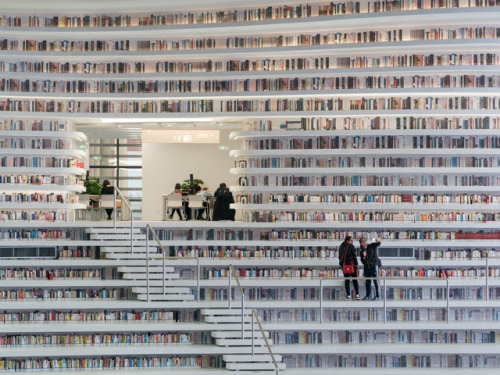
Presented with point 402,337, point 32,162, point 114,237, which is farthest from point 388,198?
point 32,162

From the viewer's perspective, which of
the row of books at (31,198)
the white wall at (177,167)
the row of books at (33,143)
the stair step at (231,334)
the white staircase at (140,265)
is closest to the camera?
the stair step at (231,334)

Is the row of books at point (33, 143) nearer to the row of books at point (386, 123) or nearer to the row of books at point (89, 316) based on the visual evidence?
the row of books at point (89, 316)

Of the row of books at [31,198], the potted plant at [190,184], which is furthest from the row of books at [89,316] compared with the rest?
the potted plant at [190,184]

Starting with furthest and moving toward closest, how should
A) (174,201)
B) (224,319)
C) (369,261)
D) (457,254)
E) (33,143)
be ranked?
(174,201), (33,143), (457,254), (369,261), (224,319)

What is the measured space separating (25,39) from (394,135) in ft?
21.8

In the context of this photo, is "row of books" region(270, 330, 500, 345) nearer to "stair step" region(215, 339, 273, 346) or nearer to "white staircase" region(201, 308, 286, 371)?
"white staircase" region(201, 308, 286, 371)

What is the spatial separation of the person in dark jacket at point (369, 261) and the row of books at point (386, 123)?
2.18 meters

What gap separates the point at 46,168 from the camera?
15.2 metres

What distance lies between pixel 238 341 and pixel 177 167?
732 centimetres

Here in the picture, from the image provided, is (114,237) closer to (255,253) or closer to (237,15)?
(255,253)

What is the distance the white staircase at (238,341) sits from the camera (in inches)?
503

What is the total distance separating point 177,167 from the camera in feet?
64.8

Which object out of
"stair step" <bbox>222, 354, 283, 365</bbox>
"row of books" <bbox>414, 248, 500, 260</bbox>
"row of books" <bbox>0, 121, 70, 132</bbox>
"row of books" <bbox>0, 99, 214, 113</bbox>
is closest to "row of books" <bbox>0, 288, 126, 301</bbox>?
"stair step" <bbox>222, 354, 283, 365</bbox>

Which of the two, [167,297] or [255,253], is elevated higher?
[255,253]
